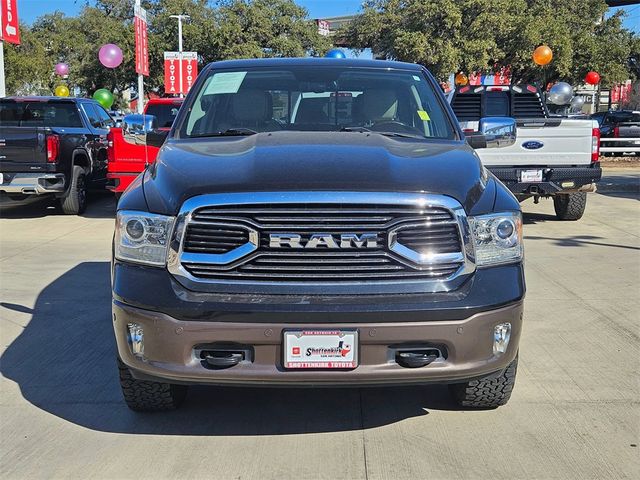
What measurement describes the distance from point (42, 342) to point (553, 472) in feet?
11.8

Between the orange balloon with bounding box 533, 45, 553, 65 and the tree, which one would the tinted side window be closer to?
the orange balloon with bounding box 533, 45, 553, 65

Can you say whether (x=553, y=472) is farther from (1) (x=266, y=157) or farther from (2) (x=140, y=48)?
(2) (x=140, y=48)

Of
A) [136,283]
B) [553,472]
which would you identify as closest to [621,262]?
[553,472]

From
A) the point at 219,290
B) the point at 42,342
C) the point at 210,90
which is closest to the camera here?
the point at 219,290

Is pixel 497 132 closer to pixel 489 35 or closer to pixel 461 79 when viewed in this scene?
pixel 461 79

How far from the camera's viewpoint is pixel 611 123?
86.1ft

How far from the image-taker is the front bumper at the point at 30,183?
10703 mm

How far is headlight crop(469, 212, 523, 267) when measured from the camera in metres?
3.30

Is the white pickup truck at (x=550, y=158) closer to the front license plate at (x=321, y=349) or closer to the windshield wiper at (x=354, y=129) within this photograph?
the windshield wiper at (x=354, y=129)

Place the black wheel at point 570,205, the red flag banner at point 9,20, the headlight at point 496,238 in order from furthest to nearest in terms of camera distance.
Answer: the red flag banner at point 9,20 < the black wheel at point 570,205 < the headlight at point 496,238

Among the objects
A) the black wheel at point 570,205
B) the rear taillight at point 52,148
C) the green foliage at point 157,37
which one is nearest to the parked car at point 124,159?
the rear taillight at point 52,148

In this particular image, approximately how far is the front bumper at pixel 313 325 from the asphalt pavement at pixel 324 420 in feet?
1.53

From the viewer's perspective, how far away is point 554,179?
9.78 m

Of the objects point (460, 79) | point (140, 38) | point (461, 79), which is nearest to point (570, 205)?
point (140, 38)
